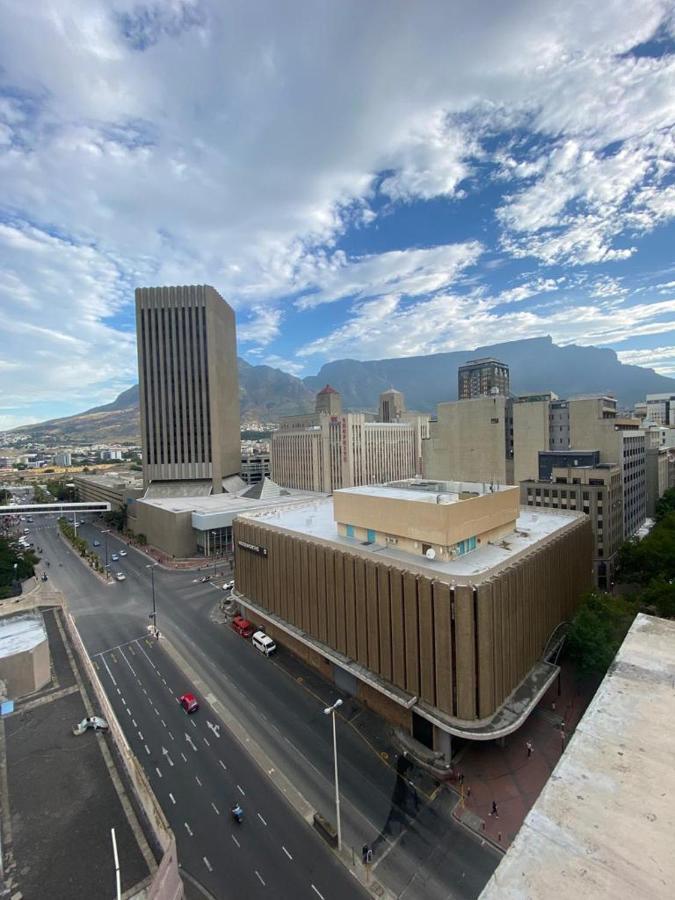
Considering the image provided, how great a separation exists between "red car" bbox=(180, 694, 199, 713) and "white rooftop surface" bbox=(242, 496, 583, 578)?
17.4m

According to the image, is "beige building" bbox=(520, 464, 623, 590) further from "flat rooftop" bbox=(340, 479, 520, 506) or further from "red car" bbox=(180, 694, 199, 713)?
"red car" bbox=(180, 694, 199, 713)

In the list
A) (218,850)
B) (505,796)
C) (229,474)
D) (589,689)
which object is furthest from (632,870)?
(229,474)

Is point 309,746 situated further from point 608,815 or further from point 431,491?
point 608,815

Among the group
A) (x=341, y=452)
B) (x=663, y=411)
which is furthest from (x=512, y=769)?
(x=663, y=411)

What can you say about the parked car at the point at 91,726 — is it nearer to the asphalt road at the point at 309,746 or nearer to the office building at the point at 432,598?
the asphalt road at the point at 309,746

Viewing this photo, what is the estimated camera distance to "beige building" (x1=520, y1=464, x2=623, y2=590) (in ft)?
203

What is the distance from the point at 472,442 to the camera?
311 ft

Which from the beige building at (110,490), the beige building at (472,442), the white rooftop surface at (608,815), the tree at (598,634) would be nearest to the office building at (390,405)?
the beige building at (472,442)

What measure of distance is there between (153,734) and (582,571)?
148 feet

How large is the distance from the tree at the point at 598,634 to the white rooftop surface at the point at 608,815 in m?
19.8

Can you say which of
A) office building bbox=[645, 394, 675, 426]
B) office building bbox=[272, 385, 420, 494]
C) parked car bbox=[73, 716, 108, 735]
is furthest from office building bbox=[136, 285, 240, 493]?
office building bbox=[645, 394, 675, 426]

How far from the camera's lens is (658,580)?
43000 mm

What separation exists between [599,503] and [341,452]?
69.2m

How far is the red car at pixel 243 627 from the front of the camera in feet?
161
